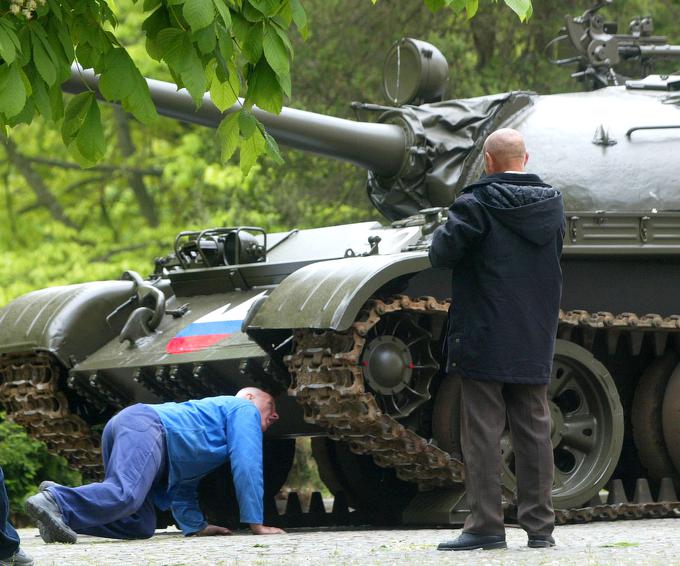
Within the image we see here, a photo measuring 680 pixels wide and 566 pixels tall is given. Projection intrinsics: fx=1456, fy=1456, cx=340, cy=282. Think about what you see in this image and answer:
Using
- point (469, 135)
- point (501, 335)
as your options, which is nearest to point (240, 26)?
point (501, 335)

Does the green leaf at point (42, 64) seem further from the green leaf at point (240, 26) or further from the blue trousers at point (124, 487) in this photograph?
the blue trousers at point (124, 487)

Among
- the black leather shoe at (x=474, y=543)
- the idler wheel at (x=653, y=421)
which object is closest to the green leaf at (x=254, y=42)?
the black leather shoe at (x=474, y=543)

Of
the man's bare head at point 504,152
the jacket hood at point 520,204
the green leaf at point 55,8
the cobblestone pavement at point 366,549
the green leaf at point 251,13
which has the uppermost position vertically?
the green leaf at point 55,8

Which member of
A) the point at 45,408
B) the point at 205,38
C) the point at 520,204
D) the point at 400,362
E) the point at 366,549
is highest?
the point at 205,38

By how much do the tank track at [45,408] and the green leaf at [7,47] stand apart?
20.7 feet

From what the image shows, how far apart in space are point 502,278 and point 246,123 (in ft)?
5.94

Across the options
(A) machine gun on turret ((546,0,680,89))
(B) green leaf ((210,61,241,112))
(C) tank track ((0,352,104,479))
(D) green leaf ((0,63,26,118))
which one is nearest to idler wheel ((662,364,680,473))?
(A) machine gun on turret ((546,0,680,89))

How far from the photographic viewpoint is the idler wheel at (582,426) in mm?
9898

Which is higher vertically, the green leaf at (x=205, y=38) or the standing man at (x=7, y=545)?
the green leaf at (x=205, y=38)

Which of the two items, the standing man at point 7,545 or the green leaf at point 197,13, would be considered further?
the standing man at point 7,545

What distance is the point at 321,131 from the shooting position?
10.8 m

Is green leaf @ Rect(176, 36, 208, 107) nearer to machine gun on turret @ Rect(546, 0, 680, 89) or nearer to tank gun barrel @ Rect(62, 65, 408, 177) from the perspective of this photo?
tank gun barrel @ Rect(62, 65, 408, 177)

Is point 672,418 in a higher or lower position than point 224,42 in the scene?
lower

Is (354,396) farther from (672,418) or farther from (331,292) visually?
(672,418)
